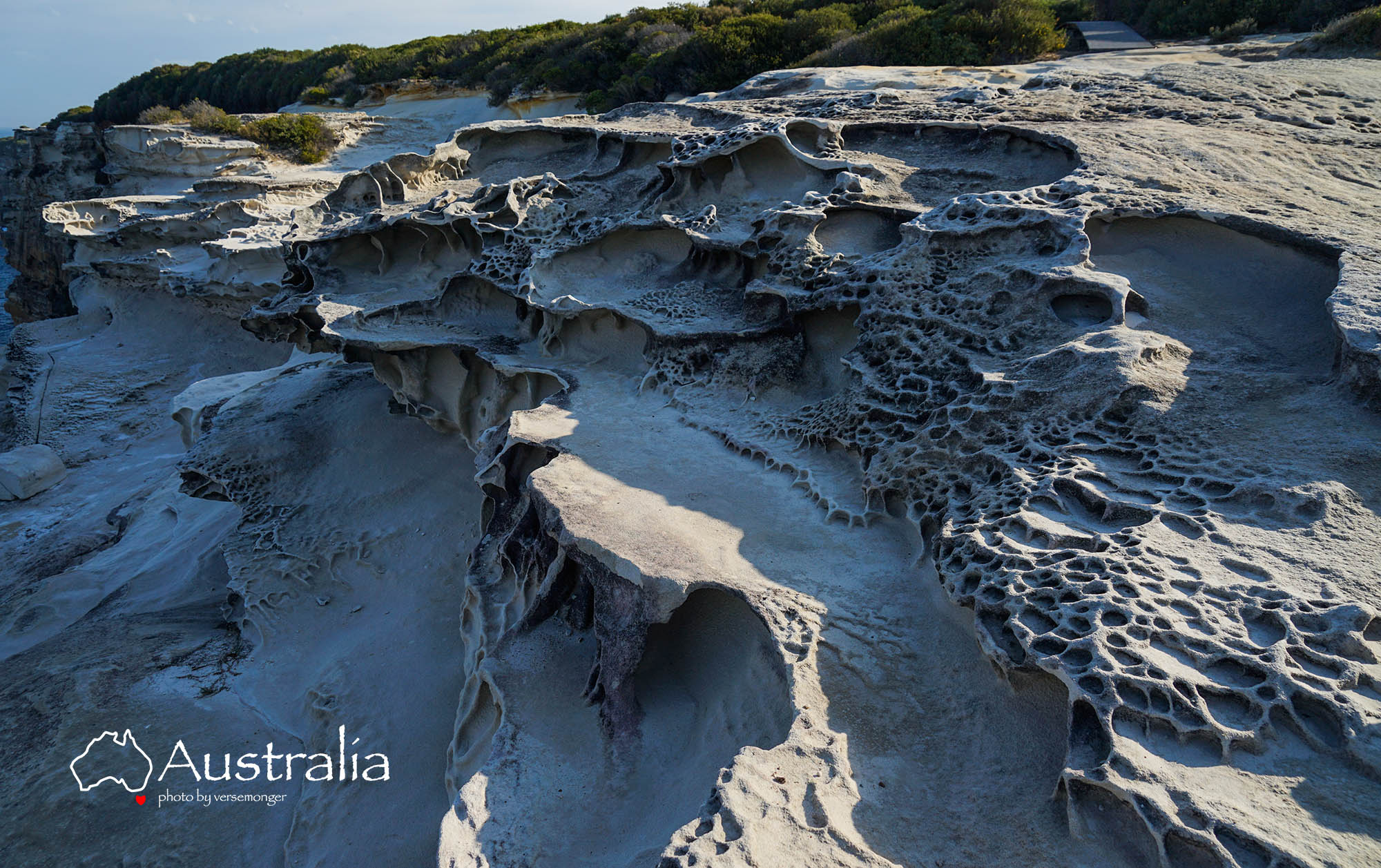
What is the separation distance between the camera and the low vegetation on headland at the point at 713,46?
13938 mm

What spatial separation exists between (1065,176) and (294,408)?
893 centimetres

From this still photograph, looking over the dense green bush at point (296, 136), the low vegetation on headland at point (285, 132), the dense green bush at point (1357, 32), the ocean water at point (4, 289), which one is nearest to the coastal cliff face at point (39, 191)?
the ocean water at point (4, 289)

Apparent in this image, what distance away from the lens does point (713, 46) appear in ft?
57.0

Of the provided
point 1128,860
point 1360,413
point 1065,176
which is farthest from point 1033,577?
point 1065,176

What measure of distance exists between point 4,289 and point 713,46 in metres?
27.2

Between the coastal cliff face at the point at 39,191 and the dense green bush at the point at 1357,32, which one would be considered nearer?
the dense green bush at the point at 1357,32

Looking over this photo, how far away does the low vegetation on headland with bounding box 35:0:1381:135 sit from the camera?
45.7ft

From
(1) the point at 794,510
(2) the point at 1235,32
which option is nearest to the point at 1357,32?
(2) the point at 1235,32

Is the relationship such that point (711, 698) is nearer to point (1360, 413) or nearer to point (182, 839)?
point (1360, 413)

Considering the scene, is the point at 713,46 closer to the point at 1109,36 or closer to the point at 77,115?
the point at 1109,36

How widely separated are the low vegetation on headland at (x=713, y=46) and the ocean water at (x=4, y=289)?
7846mm
